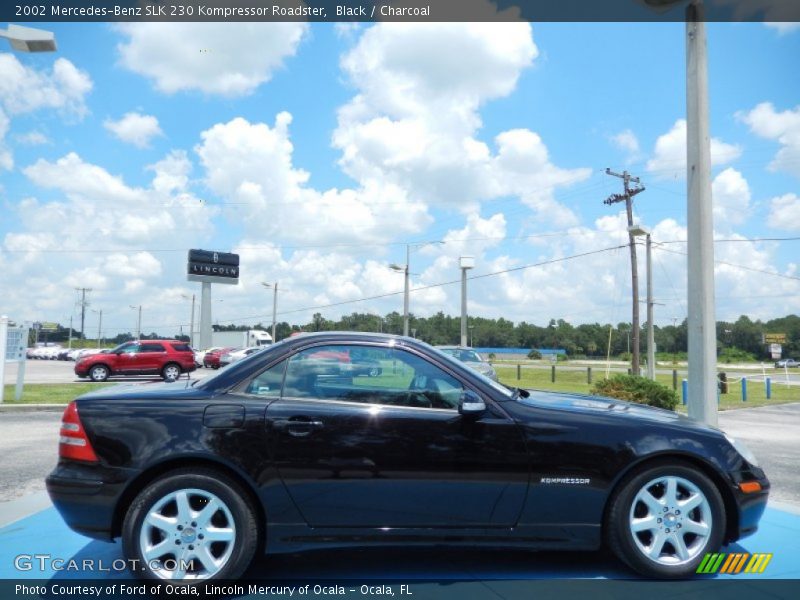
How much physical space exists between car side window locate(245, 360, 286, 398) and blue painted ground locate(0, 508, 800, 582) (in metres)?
1.14

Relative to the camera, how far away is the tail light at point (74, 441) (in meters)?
3.56

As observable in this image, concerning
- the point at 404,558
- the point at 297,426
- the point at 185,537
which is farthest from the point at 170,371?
the point at 297,426

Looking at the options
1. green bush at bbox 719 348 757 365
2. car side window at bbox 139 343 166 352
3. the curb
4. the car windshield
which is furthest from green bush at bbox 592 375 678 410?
green bush at bbox 719 348 757 365

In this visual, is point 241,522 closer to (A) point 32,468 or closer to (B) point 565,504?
(B) point 565,504

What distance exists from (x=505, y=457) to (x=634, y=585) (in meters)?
1.10

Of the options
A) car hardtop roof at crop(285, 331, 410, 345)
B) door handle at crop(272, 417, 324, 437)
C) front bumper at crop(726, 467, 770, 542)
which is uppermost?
car hardtop roof at crop(285, 331, 410, 345)

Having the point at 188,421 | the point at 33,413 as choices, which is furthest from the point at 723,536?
the point at 33,413

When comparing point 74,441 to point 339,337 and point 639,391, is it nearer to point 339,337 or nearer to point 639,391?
point 339,337

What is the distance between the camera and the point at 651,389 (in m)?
13.1

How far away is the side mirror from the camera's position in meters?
3.66

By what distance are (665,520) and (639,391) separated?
9.87 metres

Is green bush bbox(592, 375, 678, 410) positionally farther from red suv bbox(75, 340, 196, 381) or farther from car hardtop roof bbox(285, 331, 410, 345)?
red suv bbox(75, 340, 196, 381)

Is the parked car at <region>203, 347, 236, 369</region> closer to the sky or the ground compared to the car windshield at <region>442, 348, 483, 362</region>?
closer to the ground

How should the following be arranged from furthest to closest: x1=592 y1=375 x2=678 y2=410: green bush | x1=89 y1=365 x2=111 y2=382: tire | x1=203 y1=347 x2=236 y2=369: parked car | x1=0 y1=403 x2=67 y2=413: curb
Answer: x1=203 y1=347 x2=236 y2=369: parked car, x1=89 y1=365 x2=111 y2=382: tire, x1=0 y1=403 x2=67 y2=413: curb, x1=592 y1=375 x2=678 y2=410: green bush
